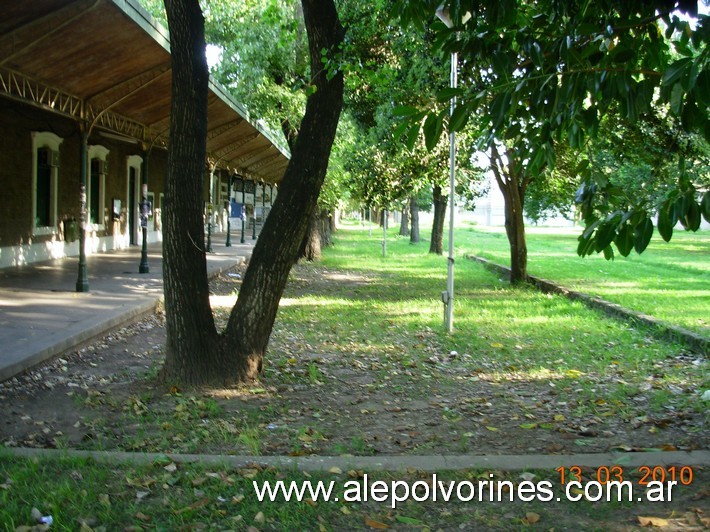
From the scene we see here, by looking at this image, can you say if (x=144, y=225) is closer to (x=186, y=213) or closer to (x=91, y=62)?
(x=91, y=62)

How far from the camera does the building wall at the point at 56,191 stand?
15.4 meters

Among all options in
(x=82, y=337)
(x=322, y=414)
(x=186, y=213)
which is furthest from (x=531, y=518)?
(x=82, y=337)

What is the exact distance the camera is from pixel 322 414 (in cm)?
611

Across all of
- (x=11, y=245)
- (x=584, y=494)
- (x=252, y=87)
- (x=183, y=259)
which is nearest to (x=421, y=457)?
(x=584, y=494)

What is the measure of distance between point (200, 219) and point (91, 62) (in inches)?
260

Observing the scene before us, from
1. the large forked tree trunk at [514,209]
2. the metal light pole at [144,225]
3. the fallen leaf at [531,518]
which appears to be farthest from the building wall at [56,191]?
the fallen leaf at [531,518]

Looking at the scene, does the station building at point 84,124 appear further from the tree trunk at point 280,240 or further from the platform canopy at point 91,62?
the tree trunk at point 280,240

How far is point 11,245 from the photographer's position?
15672 mm

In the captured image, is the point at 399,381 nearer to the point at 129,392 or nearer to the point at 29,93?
the point at 129,392

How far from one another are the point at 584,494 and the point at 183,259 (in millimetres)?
3851

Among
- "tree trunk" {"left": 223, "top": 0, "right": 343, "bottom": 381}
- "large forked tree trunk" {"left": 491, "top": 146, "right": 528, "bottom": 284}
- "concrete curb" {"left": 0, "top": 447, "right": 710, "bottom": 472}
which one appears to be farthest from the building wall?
"concrete curb" {"left": 0, "top": 447, "right": 710, "bottom": 472}

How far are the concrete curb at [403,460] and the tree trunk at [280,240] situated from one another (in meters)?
2.04

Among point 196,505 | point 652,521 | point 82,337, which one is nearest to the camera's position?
point 652,521

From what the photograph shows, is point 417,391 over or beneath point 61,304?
beneath
